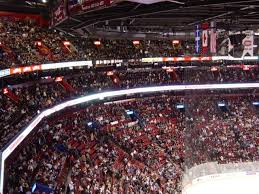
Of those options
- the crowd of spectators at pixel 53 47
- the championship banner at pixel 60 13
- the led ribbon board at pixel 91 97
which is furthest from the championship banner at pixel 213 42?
the crowd of spectators at pixel 53 47

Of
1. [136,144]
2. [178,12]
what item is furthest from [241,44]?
[136,144]

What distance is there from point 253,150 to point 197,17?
54.1ft

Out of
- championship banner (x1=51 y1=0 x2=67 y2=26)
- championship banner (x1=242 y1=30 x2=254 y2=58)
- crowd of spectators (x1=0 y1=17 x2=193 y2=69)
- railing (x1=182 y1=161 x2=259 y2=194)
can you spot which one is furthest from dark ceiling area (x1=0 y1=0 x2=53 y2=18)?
championship banner (x1=242 y1=30 x2=254 y2=58)

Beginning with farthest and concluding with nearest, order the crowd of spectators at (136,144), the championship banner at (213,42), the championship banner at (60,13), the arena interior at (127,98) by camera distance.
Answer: the crowd of spectators at (136,144), the championship banner at (60,13), the arena interior at (127,98), the championship banner at (213,42)

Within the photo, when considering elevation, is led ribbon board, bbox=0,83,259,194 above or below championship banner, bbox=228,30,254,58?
below

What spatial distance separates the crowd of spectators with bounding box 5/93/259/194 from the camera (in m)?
21.5

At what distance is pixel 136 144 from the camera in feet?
97.8

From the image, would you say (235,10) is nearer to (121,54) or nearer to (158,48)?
(121,54)

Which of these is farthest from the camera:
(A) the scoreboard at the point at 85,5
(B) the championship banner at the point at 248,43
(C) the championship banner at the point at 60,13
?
(C) the championship banner at the point at 60,13

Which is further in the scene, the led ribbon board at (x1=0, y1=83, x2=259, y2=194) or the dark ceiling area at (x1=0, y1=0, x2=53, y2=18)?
the dark ceiling area at (x1=0, y1=0, x2=53, y2=18)

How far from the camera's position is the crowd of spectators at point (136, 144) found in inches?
845

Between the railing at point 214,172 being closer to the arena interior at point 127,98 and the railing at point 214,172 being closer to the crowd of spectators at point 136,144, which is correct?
the arena interior at point 127,98

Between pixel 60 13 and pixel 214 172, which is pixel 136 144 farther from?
pixel 60 13

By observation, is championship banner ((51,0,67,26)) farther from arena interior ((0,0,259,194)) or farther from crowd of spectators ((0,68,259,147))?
crowd of spectators ((0,68,259,147))
